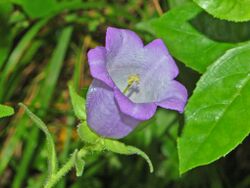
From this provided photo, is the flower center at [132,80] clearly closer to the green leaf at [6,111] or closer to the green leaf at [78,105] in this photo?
the green leaf at [78,105]

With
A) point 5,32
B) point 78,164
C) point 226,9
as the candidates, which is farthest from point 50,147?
point 5,32

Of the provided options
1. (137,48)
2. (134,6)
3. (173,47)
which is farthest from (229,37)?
(134,6)

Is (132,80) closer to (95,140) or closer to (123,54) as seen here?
(123,54)

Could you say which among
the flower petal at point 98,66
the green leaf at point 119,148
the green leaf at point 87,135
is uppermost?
the flower petal at point 98,66

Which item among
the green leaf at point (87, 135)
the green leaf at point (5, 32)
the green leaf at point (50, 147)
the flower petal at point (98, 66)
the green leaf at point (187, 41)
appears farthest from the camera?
the green leaf at point (5, 32)

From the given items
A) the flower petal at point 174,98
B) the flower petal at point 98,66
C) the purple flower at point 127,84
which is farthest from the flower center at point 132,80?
the flower petal at point 98,66

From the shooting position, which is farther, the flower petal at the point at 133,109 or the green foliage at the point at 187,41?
the green foliage at the point at 187,41
